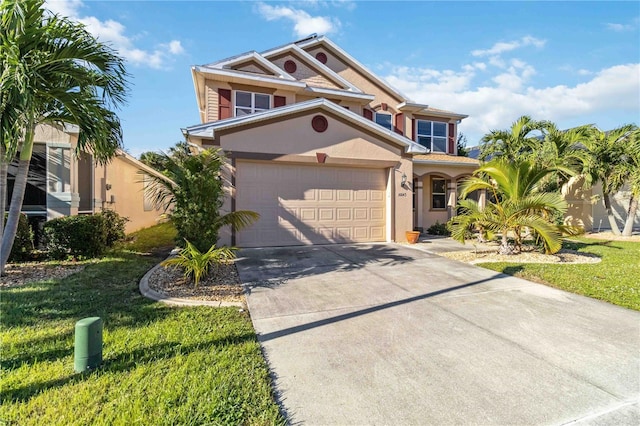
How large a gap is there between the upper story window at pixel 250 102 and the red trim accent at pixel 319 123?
3724 millimetres

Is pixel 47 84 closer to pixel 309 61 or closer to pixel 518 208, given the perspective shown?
pixel 518 208

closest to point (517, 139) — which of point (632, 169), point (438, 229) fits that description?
point (632, 169)

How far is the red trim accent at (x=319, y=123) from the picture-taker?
11016mm

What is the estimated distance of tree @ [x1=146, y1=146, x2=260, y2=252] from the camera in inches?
262

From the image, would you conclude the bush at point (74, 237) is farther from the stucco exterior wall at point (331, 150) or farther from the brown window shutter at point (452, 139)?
the brown window shutter at point (452, 139)

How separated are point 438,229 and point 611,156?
8126 millimetres

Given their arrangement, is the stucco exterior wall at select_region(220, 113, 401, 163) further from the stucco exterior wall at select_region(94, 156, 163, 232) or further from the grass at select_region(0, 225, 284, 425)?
the grass at select_region(0, 225, 284, 425)

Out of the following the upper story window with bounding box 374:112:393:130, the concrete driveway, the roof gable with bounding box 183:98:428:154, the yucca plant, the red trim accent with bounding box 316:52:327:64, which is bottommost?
the concrete driveway

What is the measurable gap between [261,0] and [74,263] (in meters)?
9.04

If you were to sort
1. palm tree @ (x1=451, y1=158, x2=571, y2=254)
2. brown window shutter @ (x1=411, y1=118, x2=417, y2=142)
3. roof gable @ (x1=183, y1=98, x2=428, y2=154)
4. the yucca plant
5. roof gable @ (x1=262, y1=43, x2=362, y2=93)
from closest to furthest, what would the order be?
the yucca plant, palm tree @ (x1=451, y1=158, x2=571, y2=254), roof gable @ (x1=183, y1=98, x2=428, y2=154), roof gable @ (x1=262, y1=43, x2=362, y2=93), brown window shutter @ (x1=411, y1=118, x2=417, y2=142)

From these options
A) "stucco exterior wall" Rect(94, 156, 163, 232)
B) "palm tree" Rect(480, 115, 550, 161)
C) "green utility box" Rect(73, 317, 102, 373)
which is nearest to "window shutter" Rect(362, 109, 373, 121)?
"palm tree" Rect(480, 115, 550, 161)

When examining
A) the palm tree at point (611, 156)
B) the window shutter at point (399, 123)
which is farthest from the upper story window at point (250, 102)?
the palm tree at point (611, 156)

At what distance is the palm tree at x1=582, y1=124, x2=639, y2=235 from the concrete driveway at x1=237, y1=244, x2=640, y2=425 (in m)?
11.4

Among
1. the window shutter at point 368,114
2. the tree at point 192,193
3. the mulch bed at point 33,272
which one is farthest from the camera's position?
the window shutter at point 368,114
